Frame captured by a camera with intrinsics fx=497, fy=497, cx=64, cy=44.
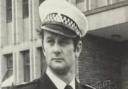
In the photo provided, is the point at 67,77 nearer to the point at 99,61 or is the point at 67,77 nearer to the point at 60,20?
the point at 60,20

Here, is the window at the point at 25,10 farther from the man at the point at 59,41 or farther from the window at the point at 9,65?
the man at the point at 59,41

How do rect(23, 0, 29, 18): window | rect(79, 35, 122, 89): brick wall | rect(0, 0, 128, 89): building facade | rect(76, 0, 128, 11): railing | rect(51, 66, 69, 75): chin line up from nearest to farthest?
rect(51, 66, 69, 75): chin < rect(0, 0, 128, 89): building facade < rect(76, 0, 128, 11): railing < rect(79, 35, 122, 89): brick wall < rect(23, 0, 29, 18): window

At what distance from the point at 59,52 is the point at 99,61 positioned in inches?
778

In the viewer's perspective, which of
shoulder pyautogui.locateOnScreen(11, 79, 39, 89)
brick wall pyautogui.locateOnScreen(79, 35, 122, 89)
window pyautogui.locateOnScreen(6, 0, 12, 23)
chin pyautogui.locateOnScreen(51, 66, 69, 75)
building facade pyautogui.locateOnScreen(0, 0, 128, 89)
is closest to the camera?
chin pyautogui.locateOnScreen(51, 66, 69, 75)

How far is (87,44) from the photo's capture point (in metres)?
21.1

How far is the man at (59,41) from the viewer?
81.4 inches

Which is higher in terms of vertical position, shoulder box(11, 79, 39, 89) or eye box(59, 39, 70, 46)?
eye box(59, 39, 70, 46)

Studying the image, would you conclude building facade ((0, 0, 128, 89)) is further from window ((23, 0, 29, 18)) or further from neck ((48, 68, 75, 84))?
neck ((48, 68, 75, 84))

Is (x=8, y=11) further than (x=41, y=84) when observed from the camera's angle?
Yes

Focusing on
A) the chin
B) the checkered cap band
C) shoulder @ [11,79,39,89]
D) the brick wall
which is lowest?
the brick wall

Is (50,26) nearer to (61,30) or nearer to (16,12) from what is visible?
(61,30)

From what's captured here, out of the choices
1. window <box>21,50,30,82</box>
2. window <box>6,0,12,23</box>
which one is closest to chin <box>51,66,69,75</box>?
window <box>21,50,30,82</box>

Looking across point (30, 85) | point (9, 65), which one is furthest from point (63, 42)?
point (9, 65)

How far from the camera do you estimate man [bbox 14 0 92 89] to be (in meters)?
2.07
